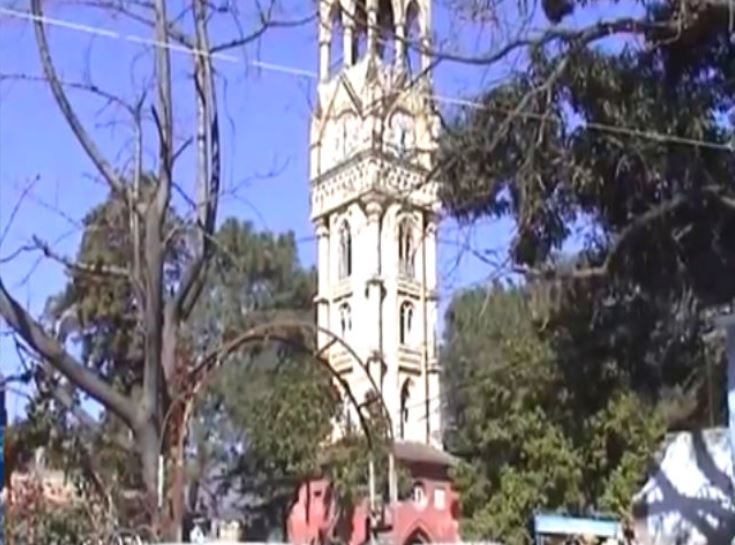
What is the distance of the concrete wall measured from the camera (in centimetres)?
1750

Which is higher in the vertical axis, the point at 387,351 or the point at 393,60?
the point at 387,351

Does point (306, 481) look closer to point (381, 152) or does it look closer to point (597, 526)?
point (597, 526)

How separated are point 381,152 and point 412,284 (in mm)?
44756

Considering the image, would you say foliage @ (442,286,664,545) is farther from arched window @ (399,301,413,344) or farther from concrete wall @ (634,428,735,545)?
arched window @ (399,301,413,344)

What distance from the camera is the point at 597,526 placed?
68.4 feet

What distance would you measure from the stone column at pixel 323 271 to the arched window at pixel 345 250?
0.58m

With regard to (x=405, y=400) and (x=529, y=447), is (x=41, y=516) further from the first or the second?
(x=405, y=400)

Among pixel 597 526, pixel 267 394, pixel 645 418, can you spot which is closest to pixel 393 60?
pixel 597 526

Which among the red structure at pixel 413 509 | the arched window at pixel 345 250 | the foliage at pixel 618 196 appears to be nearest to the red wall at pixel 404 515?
the red structure at pixel 413 509

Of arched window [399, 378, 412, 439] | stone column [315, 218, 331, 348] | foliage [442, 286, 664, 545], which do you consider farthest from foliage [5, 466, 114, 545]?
stone column [315, 218, 331, 348]

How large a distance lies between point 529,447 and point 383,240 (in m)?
29.4

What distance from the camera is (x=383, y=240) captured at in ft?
183

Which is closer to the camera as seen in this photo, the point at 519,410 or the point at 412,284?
the point at 519,410

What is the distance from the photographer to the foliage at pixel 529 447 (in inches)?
977
